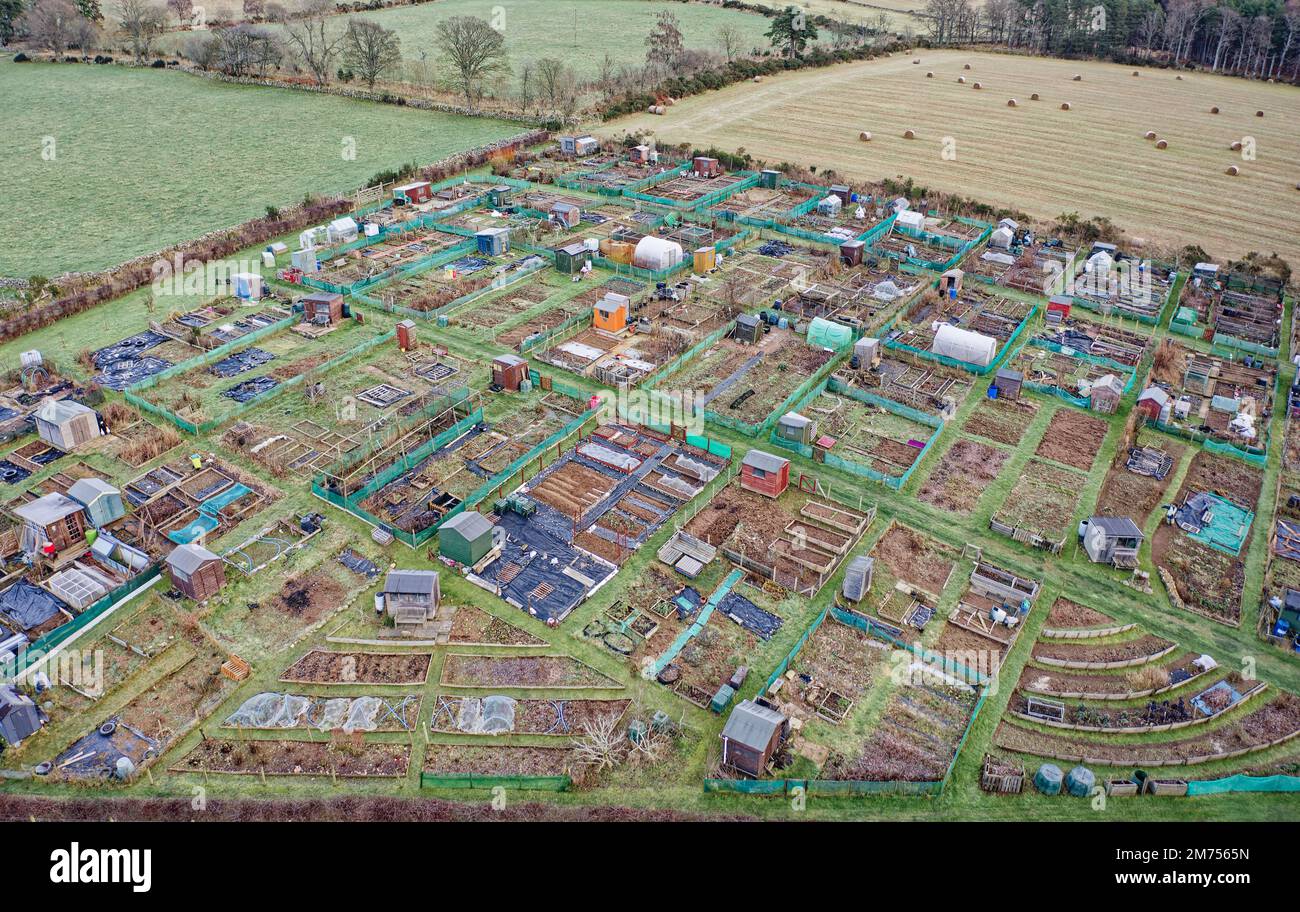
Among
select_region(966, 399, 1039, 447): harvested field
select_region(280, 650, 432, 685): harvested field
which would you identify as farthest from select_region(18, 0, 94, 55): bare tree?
select_region(966, 399, 1039, 447): harvested field

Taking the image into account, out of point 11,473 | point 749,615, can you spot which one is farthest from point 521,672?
point 11,473

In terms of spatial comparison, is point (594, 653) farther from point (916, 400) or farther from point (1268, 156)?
point (1268, 156)

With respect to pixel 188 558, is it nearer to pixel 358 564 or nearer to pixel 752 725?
pixel 358 564

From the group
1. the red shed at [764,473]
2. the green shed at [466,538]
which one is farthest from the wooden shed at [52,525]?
the red shed at [764,473]

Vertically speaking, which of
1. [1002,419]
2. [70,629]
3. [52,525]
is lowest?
[70,629]

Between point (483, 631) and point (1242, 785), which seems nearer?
point (1242, 785)

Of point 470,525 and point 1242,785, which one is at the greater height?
point 470,525

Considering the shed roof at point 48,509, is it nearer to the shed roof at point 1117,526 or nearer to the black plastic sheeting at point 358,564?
the black plastic sheeting at point 358,564

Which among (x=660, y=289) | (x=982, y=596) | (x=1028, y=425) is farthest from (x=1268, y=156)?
(x=982, y=596)
